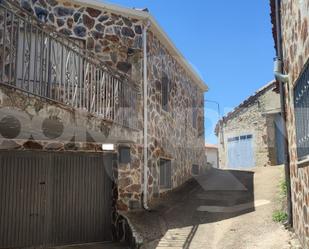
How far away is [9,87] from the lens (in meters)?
5.59

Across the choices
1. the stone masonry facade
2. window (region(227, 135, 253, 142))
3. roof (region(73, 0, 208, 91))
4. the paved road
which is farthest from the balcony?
window (region(227, 135, 253, 142))

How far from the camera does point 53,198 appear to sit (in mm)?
11281

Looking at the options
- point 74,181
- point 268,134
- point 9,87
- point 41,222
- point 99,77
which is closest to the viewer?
point 9,87

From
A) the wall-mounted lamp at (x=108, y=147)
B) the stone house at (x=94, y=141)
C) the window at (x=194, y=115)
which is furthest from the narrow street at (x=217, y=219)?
the window at (x=194, y=115)

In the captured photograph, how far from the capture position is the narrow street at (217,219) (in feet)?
32.0

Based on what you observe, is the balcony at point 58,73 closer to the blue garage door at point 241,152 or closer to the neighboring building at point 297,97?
the neighboring building at point 297,97

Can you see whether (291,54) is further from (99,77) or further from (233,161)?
(233,161)

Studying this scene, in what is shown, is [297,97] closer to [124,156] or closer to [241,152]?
[124,156]

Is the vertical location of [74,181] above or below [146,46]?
below

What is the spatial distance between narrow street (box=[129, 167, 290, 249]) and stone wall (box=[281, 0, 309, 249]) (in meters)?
1.17

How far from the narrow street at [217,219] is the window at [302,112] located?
8.05ft

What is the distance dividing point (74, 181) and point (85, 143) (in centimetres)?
115

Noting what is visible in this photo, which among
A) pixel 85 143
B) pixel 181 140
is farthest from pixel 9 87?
pixel 181 140

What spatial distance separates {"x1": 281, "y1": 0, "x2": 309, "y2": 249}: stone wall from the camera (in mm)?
6258
